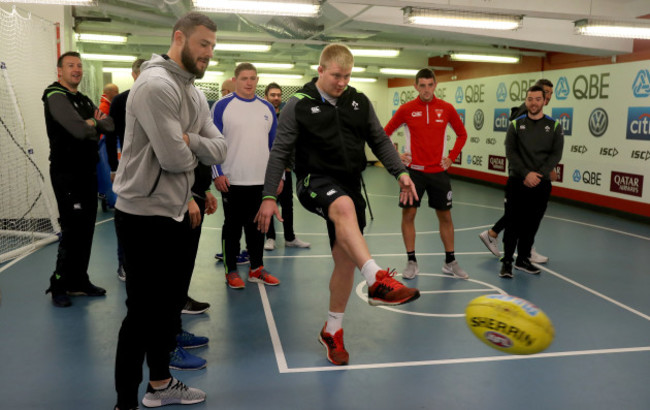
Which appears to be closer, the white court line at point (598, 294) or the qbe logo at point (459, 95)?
the white court line at point (598, 294)

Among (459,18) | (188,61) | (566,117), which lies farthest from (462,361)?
(566,117)

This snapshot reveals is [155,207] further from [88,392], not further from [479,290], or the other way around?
[479,290]

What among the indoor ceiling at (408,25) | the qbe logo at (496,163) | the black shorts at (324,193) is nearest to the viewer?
the black shorts at (324,193)

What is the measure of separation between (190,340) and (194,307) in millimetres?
757

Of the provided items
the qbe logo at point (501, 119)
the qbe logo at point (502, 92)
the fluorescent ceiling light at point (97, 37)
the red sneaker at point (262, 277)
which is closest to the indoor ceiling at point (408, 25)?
the fluorescent ceiling light at point (97, 37)

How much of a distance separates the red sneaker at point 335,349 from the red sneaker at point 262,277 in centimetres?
178

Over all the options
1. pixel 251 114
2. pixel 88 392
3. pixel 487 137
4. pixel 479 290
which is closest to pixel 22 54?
pixel 251 114

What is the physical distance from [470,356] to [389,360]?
0.58 m

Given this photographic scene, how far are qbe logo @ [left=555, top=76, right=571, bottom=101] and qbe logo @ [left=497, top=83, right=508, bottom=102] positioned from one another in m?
1.96

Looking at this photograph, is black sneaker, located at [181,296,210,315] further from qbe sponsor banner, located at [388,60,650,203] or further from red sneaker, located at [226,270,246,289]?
qbe sponsor banner, located at [388,60,650,203]

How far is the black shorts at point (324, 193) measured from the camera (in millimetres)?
3348

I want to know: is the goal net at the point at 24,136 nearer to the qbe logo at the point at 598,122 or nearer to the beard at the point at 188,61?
the beard at the point at 188,61

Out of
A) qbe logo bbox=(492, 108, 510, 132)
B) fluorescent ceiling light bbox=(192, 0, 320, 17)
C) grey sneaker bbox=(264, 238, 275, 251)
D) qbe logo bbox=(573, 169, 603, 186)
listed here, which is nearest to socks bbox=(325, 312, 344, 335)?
grey sneaker bbox=(264, 238, 275, 251)

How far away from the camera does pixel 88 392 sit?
3.21 m
